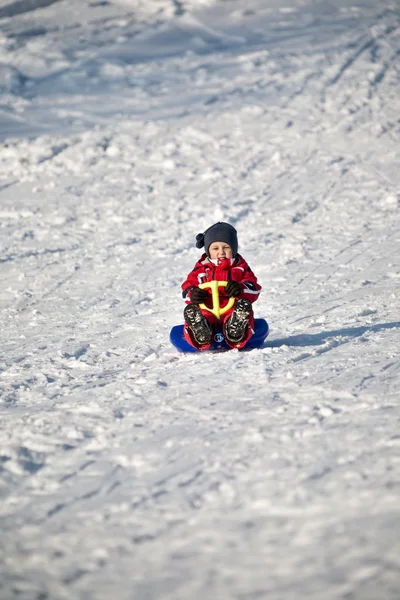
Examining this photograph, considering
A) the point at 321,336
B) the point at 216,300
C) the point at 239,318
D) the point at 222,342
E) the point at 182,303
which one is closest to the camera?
the point at 239,318

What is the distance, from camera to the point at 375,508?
2350 mm

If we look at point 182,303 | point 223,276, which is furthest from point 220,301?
point 182,303

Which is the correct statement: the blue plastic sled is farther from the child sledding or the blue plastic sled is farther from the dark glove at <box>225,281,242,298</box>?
the dark glove at <box>225,281,242,298</box>

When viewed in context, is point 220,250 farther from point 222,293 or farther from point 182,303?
point 182,303

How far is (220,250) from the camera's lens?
15.0 ft

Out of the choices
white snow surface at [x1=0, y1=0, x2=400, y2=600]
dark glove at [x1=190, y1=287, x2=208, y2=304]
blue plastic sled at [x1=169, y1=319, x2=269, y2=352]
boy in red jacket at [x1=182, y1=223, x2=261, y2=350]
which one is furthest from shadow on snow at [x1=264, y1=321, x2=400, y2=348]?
dark glove at [x1=190, y1=287, x2=208, y2=304]

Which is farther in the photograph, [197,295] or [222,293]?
[222,293]

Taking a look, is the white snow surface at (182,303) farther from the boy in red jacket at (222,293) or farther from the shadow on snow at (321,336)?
the boy in red jacket at (222,293)

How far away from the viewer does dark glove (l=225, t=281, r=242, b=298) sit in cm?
432

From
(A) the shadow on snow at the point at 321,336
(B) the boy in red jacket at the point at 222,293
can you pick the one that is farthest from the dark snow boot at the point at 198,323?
(A) the shadow on snow at the point at 321,336

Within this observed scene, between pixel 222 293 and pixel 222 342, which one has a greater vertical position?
pixel 222 293

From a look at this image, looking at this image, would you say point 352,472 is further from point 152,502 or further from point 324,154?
point 324,154

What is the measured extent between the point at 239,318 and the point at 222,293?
13.2 inches

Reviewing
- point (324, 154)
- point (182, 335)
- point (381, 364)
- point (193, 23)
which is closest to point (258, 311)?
point (182, 335)
